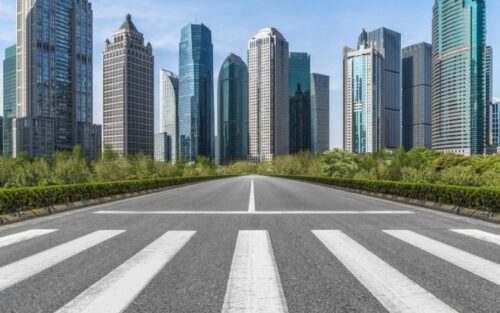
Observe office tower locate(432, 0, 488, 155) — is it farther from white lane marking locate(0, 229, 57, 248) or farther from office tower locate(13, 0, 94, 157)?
white lane marking locate(0, 229, 57, 248)

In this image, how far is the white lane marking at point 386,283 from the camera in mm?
3648

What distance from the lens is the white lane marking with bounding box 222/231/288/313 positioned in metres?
3.63

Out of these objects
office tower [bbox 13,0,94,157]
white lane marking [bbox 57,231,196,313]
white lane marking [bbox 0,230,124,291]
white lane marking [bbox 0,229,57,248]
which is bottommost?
white lane marking [bbox 0,229,57,248]

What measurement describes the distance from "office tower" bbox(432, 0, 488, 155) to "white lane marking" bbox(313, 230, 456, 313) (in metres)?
178

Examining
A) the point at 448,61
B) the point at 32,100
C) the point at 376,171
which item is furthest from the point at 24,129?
the point at 448,61

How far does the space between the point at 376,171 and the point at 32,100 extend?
148844 millimetres

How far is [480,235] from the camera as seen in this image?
7.65 metres


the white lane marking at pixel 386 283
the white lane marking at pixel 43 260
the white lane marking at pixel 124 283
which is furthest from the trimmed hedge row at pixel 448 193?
the white lane marking at pixel 43 260

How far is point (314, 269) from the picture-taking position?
498 centimetres

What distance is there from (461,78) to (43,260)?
20371 cm

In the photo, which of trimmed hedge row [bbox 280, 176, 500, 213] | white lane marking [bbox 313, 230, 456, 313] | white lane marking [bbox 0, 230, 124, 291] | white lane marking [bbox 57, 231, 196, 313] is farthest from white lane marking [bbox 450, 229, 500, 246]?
white lane marking [bbox 0, 230, 124, 291]

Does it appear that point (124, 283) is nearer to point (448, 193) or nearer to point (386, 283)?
point (386, 283)

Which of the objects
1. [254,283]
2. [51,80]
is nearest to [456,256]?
[254,283]

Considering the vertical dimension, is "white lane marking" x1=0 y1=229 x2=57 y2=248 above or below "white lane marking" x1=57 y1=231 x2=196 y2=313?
below
